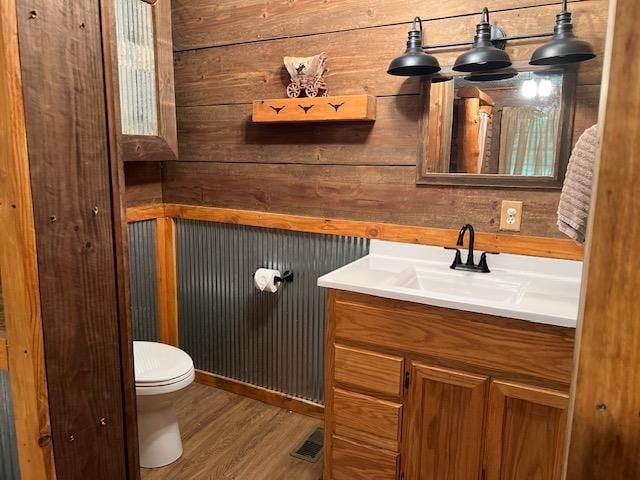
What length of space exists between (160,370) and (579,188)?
5.42 ft

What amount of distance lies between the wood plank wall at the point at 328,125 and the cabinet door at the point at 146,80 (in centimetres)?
22

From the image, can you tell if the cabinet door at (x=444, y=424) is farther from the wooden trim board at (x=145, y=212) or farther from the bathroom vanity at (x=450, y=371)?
the wooden trim board at (x=145, y=212)

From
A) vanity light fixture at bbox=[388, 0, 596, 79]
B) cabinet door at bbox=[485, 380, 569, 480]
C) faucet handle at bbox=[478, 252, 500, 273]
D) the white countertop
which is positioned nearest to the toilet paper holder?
the white countertop

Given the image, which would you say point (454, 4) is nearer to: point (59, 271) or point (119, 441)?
point (59, 271)

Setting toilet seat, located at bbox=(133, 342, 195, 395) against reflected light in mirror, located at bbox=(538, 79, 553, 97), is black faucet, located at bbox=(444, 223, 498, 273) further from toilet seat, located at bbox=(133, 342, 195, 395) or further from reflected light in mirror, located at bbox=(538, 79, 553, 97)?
toilet seat, located at bbox=(133, 342, 195, 395)

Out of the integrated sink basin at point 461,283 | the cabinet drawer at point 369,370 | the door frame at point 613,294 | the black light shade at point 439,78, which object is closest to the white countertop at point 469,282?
the integrated sink basin at point 461,283

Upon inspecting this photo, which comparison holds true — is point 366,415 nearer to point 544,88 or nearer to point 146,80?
point 544,88

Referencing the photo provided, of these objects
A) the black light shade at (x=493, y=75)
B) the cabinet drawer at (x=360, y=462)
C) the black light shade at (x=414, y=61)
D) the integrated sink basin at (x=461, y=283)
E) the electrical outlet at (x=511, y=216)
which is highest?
the black light shade at (x=414, y=61)

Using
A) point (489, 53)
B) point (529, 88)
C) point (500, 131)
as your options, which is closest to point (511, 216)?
point (500, 131)

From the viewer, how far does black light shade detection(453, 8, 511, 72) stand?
1753 millimetres

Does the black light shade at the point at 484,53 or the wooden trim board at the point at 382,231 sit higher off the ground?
the black light shade at the point at 484,53

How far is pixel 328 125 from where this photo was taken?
2268 mm

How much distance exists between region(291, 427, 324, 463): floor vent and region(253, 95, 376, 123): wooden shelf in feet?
4.78

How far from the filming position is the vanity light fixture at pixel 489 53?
1650 mm
